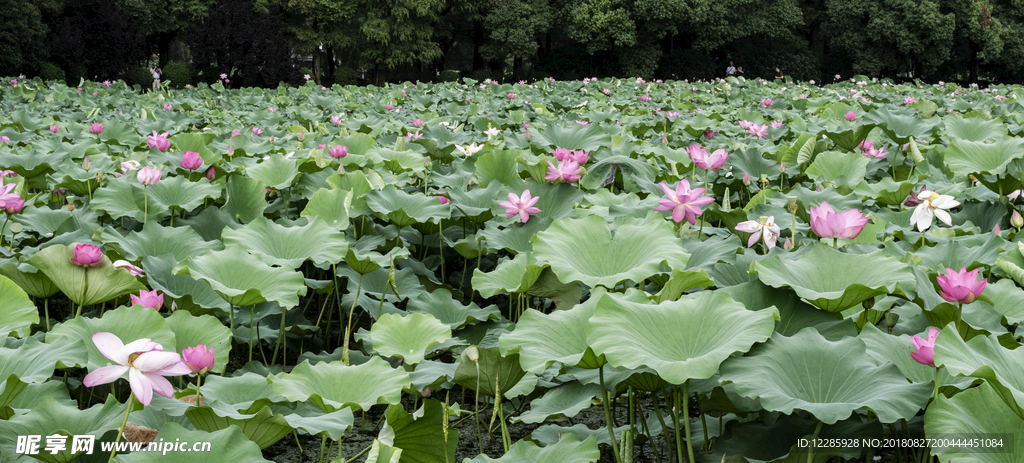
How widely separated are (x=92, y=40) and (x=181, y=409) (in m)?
22.8

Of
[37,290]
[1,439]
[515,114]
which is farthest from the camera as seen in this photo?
[515,114]

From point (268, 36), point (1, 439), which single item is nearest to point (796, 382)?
point (1, 439)

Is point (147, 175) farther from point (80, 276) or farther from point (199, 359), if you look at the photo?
point (199, 359)

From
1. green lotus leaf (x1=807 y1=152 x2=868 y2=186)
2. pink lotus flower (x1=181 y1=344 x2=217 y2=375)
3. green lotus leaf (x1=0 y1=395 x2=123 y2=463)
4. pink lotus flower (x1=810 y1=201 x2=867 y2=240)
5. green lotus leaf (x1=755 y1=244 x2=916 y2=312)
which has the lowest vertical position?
green lotus leaf (x1=0 y1=395 x2=123 y2=463)

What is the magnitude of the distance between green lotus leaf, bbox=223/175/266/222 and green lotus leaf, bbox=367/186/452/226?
1.65 feet

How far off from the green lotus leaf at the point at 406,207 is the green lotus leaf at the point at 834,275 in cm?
117

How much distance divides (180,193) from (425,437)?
1.55m

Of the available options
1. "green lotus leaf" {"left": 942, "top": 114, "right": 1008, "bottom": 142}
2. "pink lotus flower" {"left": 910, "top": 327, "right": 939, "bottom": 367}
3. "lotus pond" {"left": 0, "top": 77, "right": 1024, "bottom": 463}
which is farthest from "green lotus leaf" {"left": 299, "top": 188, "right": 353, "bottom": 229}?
"green lotus leaf" {"left": 942, "top": 114, "right": 1008, "bottom": 142}

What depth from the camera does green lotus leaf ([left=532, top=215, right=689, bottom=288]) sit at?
1.51 metres

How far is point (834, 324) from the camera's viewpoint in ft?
4.03

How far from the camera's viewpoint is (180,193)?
→ 2.40 metres

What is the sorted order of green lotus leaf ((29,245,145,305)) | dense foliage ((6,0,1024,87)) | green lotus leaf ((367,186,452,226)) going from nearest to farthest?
green lotus leaf ((29,245,145,305))
green lotus leaf ((367,186,452,226))
dense foliage ((6,0,1024,87))

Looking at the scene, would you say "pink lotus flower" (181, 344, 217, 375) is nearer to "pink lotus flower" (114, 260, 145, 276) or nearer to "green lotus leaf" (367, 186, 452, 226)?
"pink lotus flower" (114, 260, 145, 276)

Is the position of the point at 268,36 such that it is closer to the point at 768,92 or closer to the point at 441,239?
the point at 768,92
